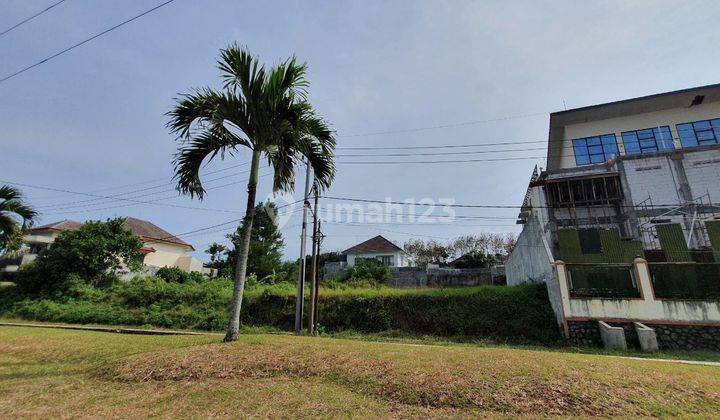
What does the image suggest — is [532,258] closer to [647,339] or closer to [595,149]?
[647,339]

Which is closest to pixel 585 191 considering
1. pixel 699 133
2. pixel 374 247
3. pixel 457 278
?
pixel 699 133

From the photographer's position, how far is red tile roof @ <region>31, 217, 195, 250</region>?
105 feet

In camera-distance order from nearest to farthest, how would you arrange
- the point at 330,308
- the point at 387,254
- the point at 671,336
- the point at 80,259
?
1. the point at 671,336
2. the point at 330,308
3. the point at 80,259
4. the point at 387,254

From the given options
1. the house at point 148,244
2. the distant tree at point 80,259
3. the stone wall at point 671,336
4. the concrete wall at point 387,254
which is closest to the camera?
the stone wall at point 671,336

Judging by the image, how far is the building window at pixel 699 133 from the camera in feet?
66.6

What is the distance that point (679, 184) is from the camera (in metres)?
17.7

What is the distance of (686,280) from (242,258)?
14.2 meters

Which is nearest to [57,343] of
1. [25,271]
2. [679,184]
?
[25,271]

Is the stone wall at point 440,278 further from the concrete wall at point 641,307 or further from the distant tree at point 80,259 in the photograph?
the distant tree at point 80,259

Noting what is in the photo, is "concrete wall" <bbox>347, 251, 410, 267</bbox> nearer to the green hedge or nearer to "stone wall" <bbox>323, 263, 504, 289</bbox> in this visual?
"stone wall" <bbox>323, 263, 504, 289</bbox>

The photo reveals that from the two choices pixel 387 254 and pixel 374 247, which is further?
pixel 374 247

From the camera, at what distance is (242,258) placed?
7.31 meters

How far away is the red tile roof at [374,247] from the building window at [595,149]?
2329 cm

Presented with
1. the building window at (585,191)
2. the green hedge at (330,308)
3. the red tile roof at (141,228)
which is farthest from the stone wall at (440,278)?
the red tile roof at (141,228)
